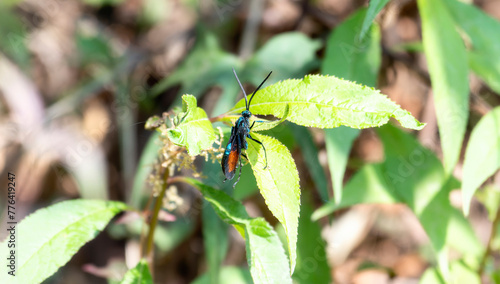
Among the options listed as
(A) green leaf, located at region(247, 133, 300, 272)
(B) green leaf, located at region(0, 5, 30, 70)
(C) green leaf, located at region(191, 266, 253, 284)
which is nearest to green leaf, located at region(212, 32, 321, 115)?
(C) green leaf, located at region(191, 266, 253, 284)

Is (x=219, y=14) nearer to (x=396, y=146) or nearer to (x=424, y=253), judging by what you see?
(x=396, y=146)

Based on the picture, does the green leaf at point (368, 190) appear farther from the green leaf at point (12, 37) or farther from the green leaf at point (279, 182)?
the green leaf at point (12, 37)

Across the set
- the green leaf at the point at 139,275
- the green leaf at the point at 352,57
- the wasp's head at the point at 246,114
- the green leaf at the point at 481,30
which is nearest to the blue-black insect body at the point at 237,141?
the wasp's head at the point at 246,114

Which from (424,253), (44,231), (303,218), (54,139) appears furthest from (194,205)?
(424,253)

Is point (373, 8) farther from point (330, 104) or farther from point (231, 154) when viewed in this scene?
point (231, 154)

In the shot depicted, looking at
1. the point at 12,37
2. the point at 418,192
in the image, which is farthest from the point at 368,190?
the point at 12,37

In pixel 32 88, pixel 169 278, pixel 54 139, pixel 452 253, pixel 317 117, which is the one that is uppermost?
pixel 32 88
